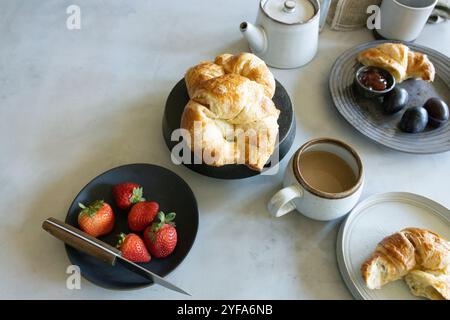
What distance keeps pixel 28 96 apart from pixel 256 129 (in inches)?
22.0

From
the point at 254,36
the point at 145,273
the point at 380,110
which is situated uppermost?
the point at 254,36

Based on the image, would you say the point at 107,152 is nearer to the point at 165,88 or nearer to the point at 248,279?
the point at 165,88

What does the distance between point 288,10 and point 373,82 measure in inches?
9.8

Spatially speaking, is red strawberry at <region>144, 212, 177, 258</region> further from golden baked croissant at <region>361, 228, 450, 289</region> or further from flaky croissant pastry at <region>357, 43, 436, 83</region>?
flaky croissant pastry at <region>357, 43, 436, 83</region>

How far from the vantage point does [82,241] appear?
2.07 feet

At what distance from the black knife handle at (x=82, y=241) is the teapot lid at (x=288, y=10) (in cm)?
59

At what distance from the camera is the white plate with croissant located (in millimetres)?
632

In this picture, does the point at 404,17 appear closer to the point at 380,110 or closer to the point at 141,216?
the point at 380,110

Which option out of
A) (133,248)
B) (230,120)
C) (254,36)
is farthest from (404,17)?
(133,248)

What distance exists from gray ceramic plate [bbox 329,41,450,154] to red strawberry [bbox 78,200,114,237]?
528mm

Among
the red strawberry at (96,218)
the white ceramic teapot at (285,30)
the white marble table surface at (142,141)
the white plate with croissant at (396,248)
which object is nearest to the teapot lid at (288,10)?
the white ceramic teapot at (285,30)

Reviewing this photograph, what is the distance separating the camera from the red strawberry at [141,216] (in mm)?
682
